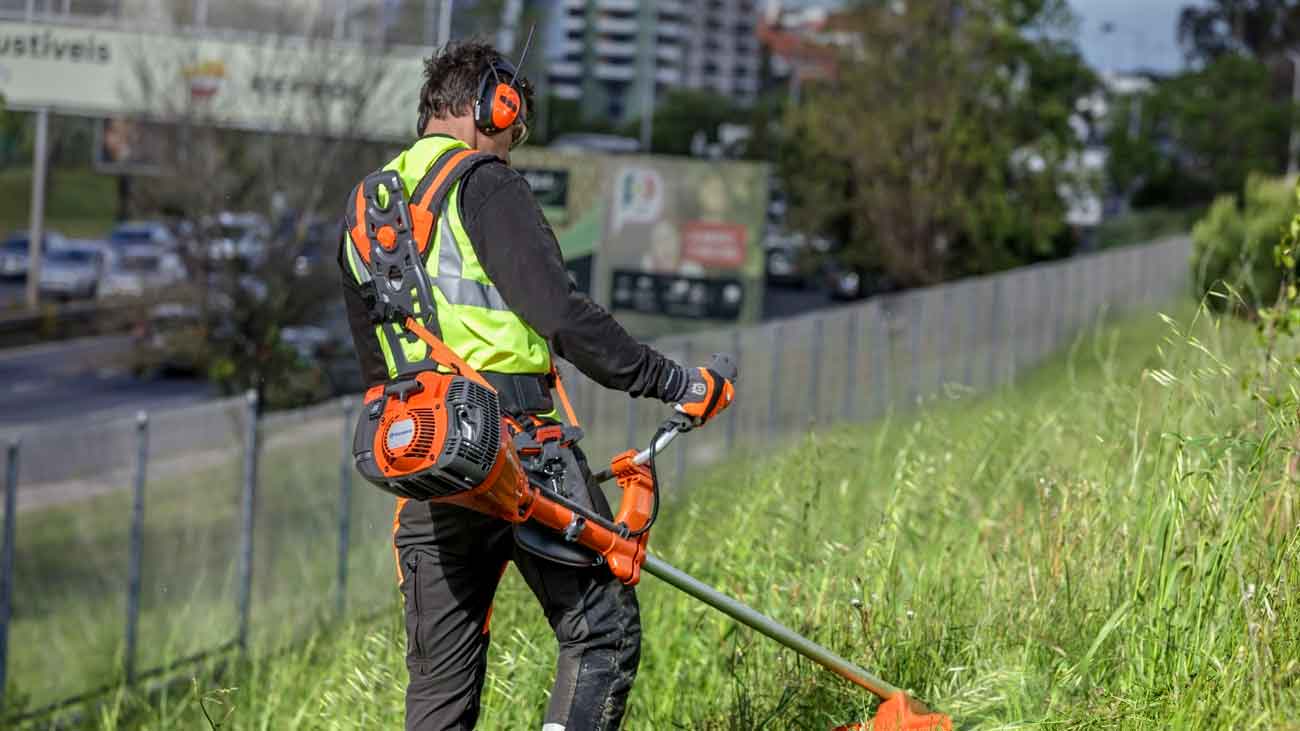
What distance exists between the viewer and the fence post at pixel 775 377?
17.0 meters

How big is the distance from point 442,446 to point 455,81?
965mm

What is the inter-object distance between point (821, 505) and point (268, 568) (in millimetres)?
6804

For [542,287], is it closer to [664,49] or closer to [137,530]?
[137,530]

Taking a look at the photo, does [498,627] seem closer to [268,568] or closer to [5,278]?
[268,568]

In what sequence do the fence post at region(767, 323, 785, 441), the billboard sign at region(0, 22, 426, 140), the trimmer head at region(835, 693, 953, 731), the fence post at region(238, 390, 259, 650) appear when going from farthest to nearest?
the billboard sign at region(0, 22, 426, 140), the fence post at region(767, 323, 785, 441), the fence post at region(238, 390, 259, 650), the trimmer head at region(835, 693, 953, 731)

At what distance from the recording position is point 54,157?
73438 millimetres

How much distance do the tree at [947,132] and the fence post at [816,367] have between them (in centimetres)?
2123

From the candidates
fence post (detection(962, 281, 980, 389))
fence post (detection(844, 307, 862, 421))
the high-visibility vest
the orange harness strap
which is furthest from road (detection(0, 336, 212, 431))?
the high-visibility vest

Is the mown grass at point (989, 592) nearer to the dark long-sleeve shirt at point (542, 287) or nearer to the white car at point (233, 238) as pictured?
the dark long-sleeve shirt at point (542, 287)

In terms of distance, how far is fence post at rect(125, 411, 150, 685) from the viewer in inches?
432

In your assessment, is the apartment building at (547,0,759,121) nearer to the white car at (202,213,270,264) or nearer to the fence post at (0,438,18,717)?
the white car at (202,213,270,264)

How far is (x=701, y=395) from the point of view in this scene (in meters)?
4.24

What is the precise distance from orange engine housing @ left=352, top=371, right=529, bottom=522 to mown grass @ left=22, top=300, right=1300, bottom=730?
0.57 metres

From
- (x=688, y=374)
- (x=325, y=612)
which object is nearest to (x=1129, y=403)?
(x=688, y=374)
